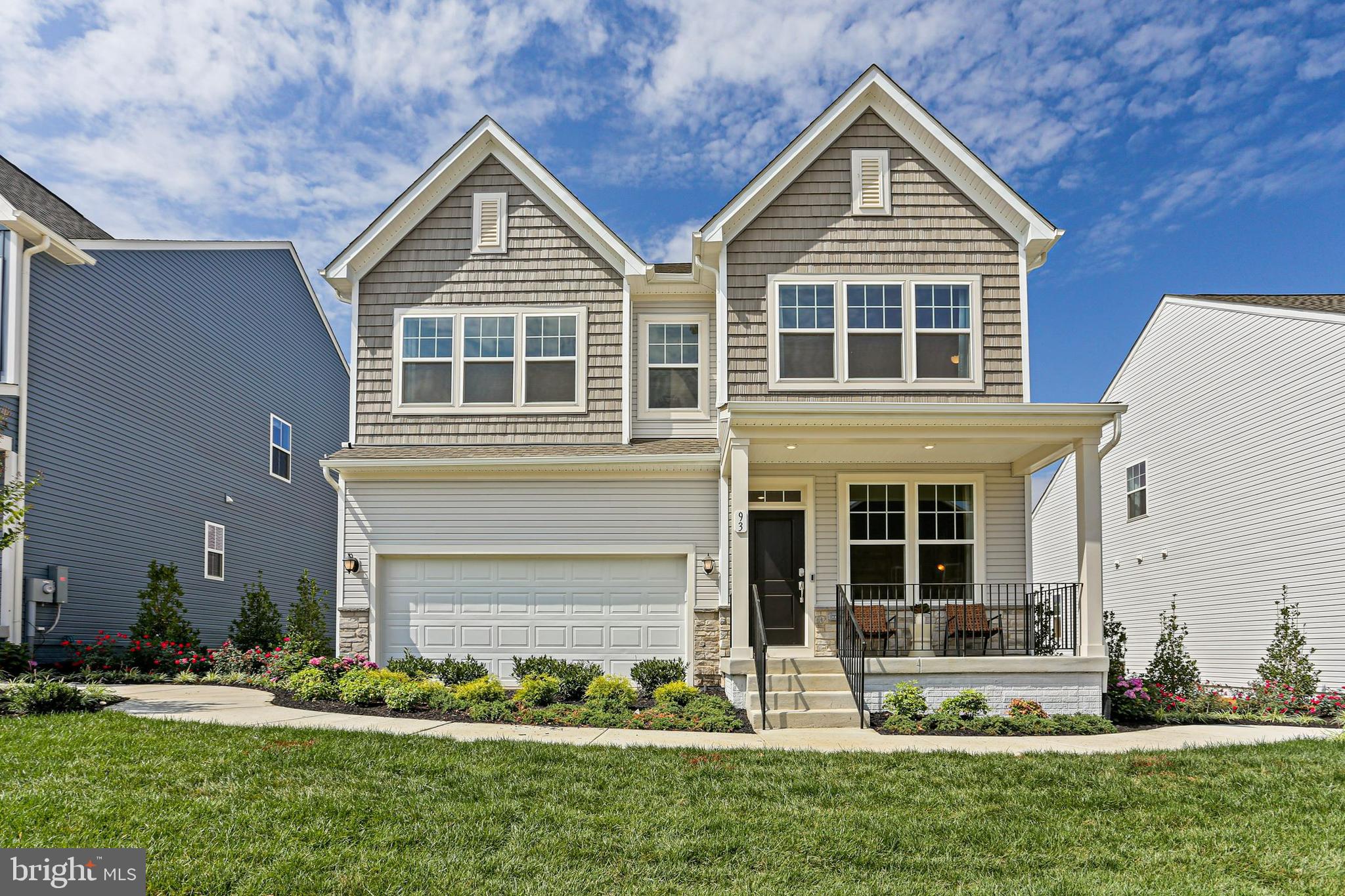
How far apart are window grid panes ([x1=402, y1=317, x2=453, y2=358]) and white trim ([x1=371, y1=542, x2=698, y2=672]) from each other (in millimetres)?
2696

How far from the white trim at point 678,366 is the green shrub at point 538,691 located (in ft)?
13.8

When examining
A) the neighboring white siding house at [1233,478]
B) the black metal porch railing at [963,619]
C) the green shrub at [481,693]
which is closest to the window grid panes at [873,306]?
the black metal porch railing at [963,619]

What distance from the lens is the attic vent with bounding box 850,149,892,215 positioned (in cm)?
1333

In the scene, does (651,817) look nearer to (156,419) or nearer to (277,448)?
(156,419)

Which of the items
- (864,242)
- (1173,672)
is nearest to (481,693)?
(864,242)

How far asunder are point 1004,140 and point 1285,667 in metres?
8.32

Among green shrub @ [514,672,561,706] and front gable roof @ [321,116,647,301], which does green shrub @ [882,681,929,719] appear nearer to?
green shrub @ [514,672,561,706]

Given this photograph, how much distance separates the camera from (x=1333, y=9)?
14.8 meters

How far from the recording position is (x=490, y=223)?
13898 mm

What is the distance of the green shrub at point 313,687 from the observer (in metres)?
10.5

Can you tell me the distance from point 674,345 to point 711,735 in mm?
6422

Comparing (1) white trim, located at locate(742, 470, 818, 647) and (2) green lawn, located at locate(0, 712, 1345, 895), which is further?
(1) white trim, located at locate(742, 470, 818, 647)

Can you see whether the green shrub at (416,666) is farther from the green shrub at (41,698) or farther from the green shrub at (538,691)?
the green shrub at (41,698)

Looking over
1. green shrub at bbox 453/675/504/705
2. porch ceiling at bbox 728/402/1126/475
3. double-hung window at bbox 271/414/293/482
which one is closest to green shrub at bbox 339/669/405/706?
green shrub at bbox 453/675/504/705
